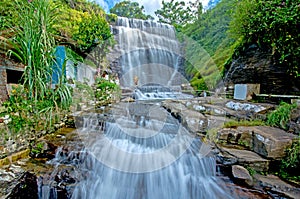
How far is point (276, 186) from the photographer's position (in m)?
1.96

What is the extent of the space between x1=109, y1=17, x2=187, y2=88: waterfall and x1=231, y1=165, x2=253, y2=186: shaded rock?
10054 millimetres

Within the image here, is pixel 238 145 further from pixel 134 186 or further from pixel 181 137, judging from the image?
pixel 134 186

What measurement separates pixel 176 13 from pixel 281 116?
75.1 ft

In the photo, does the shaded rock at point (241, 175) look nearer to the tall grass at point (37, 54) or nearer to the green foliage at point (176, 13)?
the tall grass at point (37, 54)

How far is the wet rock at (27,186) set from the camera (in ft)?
6.64

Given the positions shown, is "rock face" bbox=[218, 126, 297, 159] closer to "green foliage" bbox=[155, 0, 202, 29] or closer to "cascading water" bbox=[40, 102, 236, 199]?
"cascading water" bbox=[40, 102, 236, 199]

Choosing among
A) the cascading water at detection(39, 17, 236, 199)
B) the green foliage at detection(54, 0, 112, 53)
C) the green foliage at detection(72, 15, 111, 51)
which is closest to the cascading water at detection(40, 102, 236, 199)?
the cascading water at detection(39, 17, 236, 199)

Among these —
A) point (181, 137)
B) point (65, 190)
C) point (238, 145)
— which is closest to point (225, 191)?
point (238, 145)

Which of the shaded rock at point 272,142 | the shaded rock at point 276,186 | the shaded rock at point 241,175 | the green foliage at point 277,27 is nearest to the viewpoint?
the shaded rock at point 276,186

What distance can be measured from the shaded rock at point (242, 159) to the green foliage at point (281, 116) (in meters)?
0.77

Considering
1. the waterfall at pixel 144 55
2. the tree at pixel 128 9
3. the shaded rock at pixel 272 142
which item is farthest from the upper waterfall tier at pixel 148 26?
the shaded rock at pixel 272 142

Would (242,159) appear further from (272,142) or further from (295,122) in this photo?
(295,122)

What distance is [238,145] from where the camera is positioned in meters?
2.71

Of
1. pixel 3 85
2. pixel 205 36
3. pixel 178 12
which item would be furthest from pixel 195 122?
pixel 178 12
